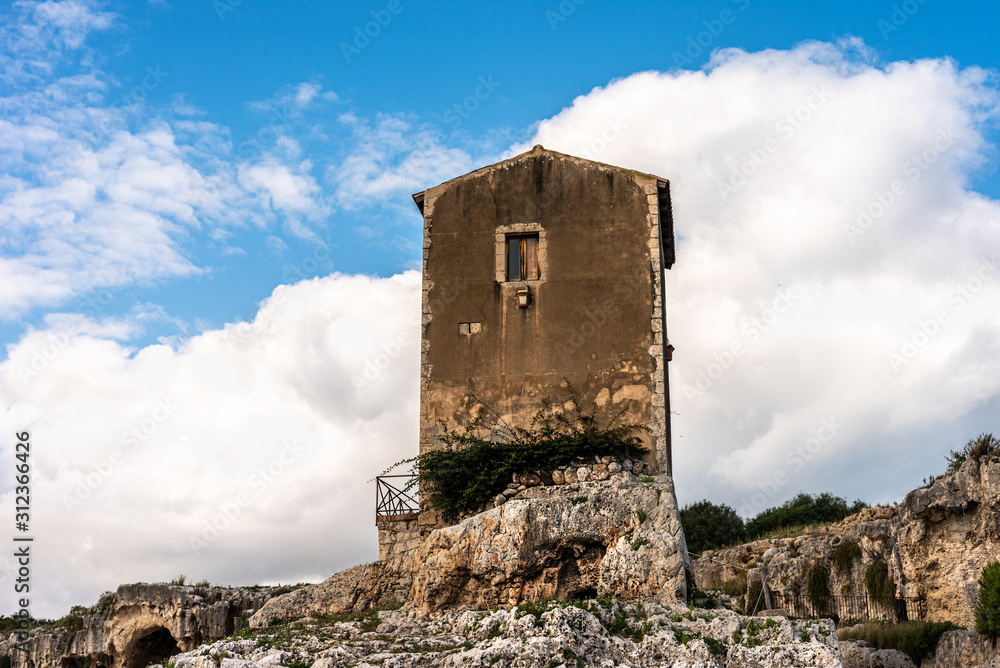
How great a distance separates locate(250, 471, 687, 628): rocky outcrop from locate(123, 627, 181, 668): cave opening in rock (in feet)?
30.8

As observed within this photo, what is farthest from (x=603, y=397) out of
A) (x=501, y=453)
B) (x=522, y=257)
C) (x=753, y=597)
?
(x=753, y=597)

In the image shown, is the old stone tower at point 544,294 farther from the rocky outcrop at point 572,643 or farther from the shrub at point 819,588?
the shrub at point 819,588

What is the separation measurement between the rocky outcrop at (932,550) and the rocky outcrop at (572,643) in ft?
29.8

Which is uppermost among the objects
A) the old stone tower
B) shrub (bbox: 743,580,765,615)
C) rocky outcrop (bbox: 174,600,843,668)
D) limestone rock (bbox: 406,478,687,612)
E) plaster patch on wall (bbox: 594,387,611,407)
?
the old stone tower

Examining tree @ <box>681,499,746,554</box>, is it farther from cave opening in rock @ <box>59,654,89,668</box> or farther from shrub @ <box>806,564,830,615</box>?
cave opening in rock @ <box>59,654,89,668</box>

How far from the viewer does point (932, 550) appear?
822 inches

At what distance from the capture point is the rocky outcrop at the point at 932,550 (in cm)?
1962

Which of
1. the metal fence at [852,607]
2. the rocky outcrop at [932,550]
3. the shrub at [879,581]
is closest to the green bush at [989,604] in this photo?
the rocky outcrop at [932,550]

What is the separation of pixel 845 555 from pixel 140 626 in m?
19.0

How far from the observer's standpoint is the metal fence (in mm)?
21562

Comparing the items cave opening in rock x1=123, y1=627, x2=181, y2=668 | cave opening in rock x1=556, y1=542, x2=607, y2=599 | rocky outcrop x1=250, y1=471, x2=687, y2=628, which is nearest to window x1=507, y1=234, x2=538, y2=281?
rocky outcrop x1=250, y1=471, x2=687, y2=628

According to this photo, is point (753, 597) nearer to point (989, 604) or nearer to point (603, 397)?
point (989, 604)

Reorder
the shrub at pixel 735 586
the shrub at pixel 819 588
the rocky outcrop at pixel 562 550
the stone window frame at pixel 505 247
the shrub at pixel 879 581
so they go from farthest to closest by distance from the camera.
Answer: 1. the shrub at pixel 735 586
2. the shrub at pixel 819 588
3. the shrub at pixel 879 581
4. the stone window frame at pixel 505 247
5. the rocky outcrop at pixel 562 550

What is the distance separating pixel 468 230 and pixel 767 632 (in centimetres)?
1035
